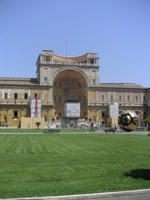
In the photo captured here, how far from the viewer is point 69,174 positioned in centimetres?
947

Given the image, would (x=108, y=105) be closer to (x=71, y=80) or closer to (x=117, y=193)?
(x=71, y=80)

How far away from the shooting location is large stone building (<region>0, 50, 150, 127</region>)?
234 feet

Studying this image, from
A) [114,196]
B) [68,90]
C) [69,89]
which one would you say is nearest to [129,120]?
[114,196]

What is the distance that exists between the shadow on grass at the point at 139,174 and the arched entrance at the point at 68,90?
63647 millimetres

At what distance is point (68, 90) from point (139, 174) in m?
→ 67.7

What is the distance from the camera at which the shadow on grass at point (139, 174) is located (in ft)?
30.0

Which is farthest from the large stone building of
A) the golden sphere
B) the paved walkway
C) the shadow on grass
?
the paved walkway

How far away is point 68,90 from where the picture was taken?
77.0 metres

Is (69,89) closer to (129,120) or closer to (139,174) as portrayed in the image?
(139,174)

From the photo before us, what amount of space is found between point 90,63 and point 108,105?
11.9 metres

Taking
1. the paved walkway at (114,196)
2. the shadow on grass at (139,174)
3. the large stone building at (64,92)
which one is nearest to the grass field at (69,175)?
the shadow on grass at (139,174)

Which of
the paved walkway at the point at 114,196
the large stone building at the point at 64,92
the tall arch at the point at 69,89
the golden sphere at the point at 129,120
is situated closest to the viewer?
the paved walkway at the point at 114,196

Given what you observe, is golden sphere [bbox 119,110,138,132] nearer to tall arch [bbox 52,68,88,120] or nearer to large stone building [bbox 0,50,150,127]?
large stone building [bbox 0,50,150,127]

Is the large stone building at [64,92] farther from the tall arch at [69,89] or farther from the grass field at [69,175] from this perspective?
the grass field at [69,175]
